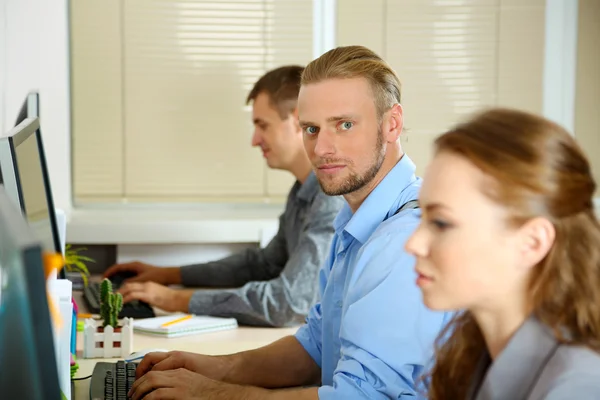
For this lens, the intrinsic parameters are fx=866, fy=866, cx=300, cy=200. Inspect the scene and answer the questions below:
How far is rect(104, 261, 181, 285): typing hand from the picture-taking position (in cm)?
299

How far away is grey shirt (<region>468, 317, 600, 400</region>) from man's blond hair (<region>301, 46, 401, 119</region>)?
0.83 meters

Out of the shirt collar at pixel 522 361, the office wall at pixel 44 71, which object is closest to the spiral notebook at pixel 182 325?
the office wall at pixel 44 71

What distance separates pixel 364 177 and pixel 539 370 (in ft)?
2.62

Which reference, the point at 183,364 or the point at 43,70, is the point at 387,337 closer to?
the point at 183,364

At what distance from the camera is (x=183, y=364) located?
183cm

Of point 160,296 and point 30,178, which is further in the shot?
point 160,296

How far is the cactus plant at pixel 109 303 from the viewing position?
2025 mm

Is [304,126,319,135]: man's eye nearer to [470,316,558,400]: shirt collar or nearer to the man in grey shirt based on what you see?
the man in grey shirt

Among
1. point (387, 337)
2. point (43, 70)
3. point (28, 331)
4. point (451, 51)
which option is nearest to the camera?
point (28, 331)

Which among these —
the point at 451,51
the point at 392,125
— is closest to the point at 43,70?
the point at 451,51

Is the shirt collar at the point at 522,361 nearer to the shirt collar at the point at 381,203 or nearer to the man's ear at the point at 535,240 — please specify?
the man's ear at the point at 535,240

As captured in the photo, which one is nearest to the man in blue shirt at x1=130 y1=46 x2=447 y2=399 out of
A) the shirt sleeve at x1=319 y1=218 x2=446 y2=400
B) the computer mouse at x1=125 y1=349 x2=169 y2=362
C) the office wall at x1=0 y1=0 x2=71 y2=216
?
the shirt sleeve at x1=319 y1=218 x2=446 y2=400

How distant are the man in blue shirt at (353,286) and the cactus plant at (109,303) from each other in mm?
275

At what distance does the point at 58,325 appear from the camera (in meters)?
1.16
